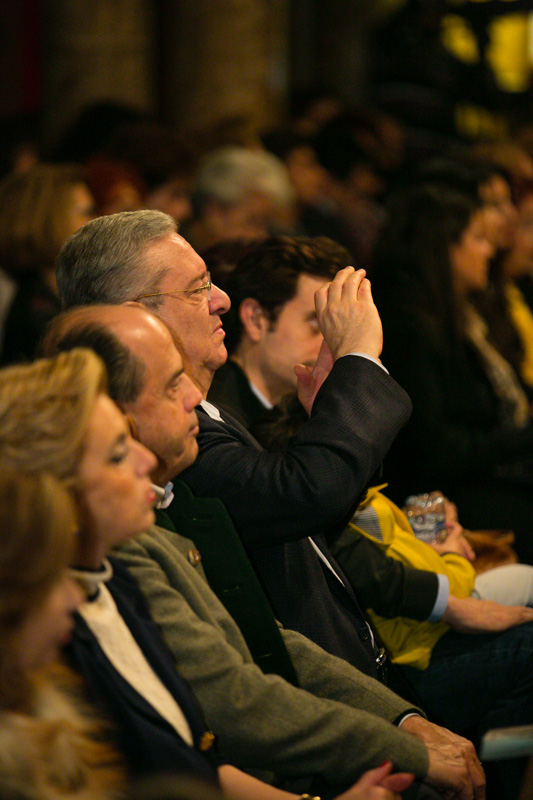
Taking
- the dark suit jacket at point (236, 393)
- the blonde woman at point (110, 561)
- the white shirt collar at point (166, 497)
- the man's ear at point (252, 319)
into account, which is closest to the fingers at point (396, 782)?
the blonde woman at point (110, 561)

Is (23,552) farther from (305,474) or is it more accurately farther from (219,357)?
(219,357)

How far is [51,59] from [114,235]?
5535mm

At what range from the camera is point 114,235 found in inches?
86.0

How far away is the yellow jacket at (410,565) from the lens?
257cm

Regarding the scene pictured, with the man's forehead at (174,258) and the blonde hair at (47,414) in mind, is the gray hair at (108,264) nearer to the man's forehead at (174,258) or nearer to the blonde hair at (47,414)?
the man's forehead at (174,258)

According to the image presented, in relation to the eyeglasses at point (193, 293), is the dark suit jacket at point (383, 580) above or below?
below

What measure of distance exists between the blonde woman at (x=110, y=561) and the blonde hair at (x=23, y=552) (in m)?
0.10

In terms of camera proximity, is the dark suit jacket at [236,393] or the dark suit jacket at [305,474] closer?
the dark suit jacket at [305,474]

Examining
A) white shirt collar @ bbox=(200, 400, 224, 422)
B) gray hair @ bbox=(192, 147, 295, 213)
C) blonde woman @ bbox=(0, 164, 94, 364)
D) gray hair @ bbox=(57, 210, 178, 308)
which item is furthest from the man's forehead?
gray hair @ bbox=(192, 147, 295, 213)

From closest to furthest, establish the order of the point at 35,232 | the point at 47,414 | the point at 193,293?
the point at 47,414, the point at 193,293, the point at 35,232

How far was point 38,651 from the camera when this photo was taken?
1363 millimetres

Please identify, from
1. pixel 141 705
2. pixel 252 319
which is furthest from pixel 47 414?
pixel 252 319

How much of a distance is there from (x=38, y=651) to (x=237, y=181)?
12.8 feet

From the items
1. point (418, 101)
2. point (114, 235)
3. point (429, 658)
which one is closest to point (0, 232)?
point (114, 235)
